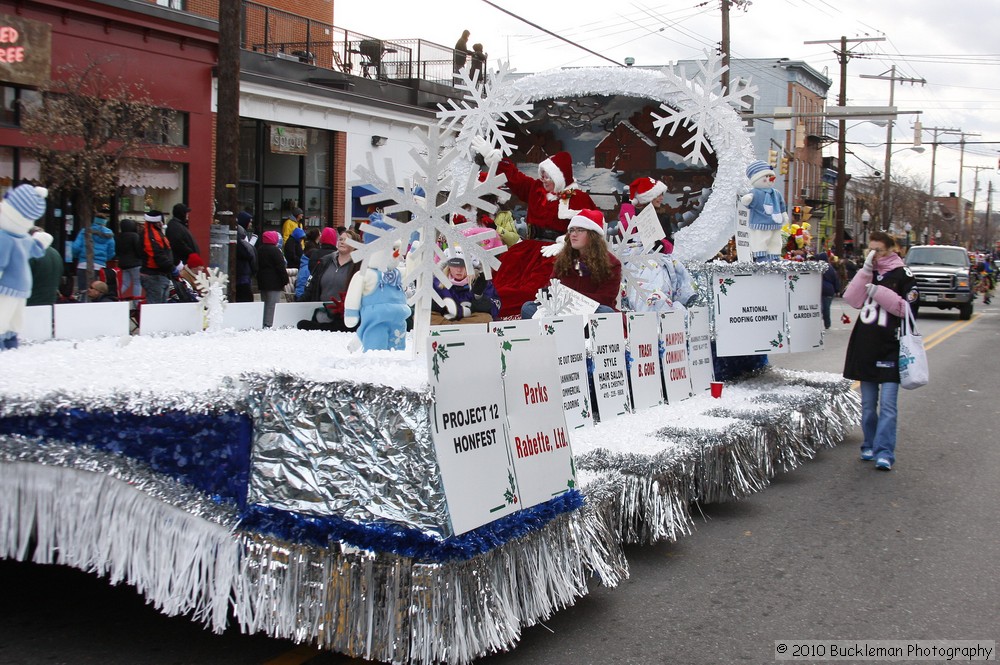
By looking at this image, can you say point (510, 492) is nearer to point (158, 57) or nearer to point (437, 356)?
point (437, 356)

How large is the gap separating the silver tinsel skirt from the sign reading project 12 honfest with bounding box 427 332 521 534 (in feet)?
0.31

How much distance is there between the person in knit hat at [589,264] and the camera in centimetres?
782

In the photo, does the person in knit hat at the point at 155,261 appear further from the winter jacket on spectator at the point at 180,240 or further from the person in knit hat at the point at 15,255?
the person in knit hat at the point at 15,255

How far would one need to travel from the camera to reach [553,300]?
765 cm

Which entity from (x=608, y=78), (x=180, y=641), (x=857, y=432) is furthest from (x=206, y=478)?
(x=857, y=432)

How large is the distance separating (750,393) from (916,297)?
1.49 meters

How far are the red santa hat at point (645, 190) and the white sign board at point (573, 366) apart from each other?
314 centimetres

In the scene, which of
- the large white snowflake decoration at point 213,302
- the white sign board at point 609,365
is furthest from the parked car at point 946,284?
the large white snowflake decoration at point 213,302

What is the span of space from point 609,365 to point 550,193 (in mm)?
2851

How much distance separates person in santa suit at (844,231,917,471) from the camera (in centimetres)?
797

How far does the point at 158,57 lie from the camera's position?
1914cm

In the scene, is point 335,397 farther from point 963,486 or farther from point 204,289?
point 963,486

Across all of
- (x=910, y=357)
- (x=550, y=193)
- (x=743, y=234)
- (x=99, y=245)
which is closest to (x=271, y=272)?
(x=99, y=245)

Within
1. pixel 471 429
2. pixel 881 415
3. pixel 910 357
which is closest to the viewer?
pixel 471 429
